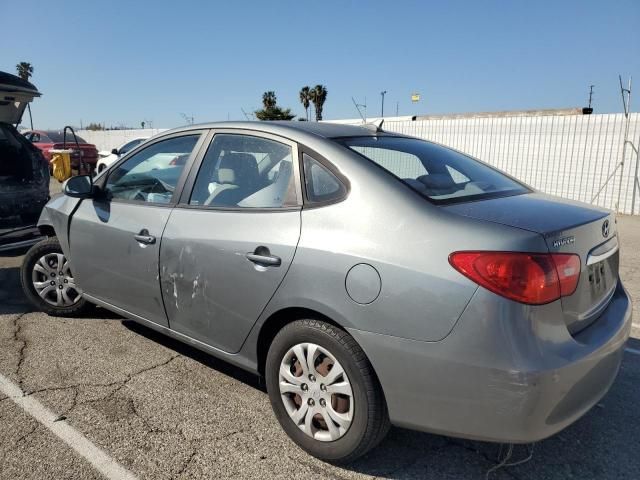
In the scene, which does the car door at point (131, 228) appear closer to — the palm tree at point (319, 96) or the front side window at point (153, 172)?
the front side window at point (153, 172)

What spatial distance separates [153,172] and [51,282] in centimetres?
154

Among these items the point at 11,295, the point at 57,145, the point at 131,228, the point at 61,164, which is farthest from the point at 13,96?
the point at 57,145

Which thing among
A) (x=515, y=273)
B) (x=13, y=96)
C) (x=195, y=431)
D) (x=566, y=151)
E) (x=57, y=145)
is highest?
(x=13, y=96)

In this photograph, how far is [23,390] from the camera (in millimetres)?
3062

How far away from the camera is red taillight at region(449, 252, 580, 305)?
6.21ft

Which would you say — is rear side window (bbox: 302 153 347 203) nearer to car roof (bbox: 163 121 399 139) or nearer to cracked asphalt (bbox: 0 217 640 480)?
car roof (bbox: 163 121 399 139)

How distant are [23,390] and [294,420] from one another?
176 cm

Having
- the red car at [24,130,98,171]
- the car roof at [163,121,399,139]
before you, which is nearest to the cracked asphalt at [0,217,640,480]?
the car roof at [163,121,399,139]

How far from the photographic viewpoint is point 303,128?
2793 mm

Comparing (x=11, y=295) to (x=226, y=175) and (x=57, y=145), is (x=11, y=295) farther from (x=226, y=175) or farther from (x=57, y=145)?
(x=57, y=145)

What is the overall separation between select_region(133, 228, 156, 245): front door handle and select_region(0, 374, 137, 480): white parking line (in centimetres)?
107

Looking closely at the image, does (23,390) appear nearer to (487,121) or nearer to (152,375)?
(152,375)

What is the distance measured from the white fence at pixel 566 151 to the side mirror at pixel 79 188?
1179 cm

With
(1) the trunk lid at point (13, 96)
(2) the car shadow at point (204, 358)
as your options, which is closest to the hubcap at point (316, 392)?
(2) the car shadow at point (204, 358)
